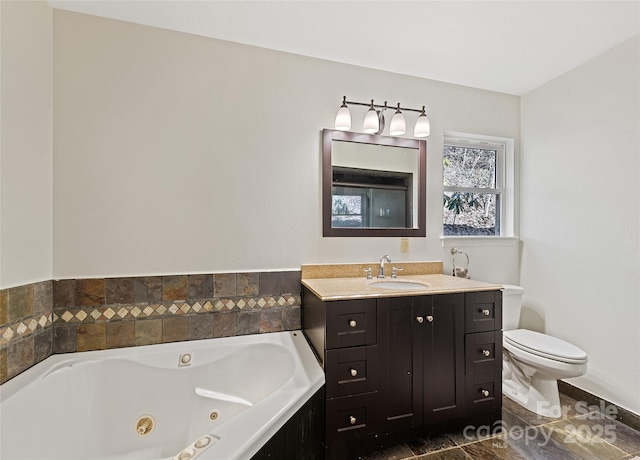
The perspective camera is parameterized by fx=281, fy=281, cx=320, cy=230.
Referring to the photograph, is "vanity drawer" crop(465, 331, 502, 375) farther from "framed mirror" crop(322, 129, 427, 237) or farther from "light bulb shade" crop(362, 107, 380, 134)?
"light bulb shade" crop(362, 107, 380, 134)

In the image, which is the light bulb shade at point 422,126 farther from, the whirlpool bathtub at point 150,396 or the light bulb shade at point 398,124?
the whirlpool bathtub at point 150,396

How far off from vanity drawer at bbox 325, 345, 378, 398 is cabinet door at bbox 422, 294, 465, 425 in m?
0.32

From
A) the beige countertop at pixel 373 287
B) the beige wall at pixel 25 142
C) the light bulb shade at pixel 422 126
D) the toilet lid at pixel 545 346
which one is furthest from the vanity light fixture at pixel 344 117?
the toilet lid at pixel 545 346

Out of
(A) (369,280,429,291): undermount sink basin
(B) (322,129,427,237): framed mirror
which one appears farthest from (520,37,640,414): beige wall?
(A) (369,280,429,291): undermount sink basin

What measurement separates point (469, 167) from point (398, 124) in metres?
0.94

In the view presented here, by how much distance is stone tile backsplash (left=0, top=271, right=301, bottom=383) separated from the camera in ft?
4.56

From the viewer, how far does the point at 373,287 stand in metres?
1.73

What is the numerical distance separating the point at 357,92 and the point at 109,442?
99.7 inches

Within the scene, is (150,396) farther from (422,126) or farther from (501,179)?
(501,179)

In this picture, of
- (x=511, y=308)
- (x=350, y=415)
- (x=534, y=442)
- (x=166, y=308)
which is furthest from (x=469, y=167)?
(x=166, y=308)

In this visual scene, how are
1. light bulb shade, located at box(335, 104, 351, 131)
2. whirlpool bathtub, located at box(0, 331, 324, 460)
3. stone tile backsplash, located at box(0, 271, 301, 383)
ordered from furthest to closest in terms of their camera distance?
light bulb shade, located at box(335, 104, 351, 131) < stone tile backsplash, located at box(0, 271, 301, 383) < whirlpool bathtub, located at box(0, 331, 324, 460)

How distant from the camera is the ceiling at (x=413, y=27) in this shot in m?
1.53

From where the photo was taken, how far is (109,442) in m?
1.36

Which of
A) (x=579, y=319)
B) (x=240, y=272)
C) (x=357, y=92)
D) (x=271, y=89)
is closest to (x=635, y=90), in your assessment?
(x=579, y=319)
